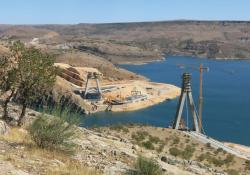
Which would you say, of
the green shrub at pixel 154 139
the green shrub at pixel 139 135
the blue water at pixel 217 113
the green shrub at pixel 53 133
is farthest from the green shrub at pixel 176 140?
the blue water at pixel 217 113

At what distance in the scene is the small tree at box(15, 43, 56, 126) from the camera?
18.8 metres

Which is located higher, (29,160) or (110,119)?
(29,160)

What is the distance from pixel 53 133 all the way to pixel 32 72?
6.64m

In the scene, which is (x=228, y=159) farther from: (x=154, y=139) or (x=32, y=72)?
(x=32, y=72)

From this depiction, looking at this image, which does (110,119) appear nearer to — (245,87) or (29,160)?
(245,87)

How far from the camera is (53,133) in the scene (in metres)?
12.8

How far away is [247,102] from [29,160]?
277ft

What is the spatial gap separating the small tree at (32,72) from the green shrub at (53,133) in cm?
530

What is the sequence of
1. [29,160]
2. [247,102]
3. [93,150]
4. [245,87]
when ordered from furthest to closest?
[245,87]
[247,102]
[93,150]
[29,160]

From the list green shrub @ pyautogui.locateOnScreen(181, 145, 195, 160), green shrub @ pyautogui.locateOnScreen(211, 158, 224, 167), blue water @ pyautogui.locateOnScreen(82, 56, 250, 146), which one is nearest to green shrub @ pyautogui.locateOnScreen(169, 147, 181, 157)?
green shrub @ pyautogui.locateOnScreen(181, 145, 195, 160)

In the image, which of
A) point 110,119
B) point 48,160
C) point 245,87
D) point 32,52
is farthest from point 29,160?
point 245,87

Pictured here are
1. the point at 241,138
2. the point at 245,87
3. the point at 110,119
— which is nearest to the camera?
the point at 241,138

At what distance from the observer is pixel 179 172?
1557 cm

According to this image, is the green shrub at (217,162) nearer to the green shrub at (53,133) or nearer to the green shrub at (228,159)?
the green shrub at (228,159)
